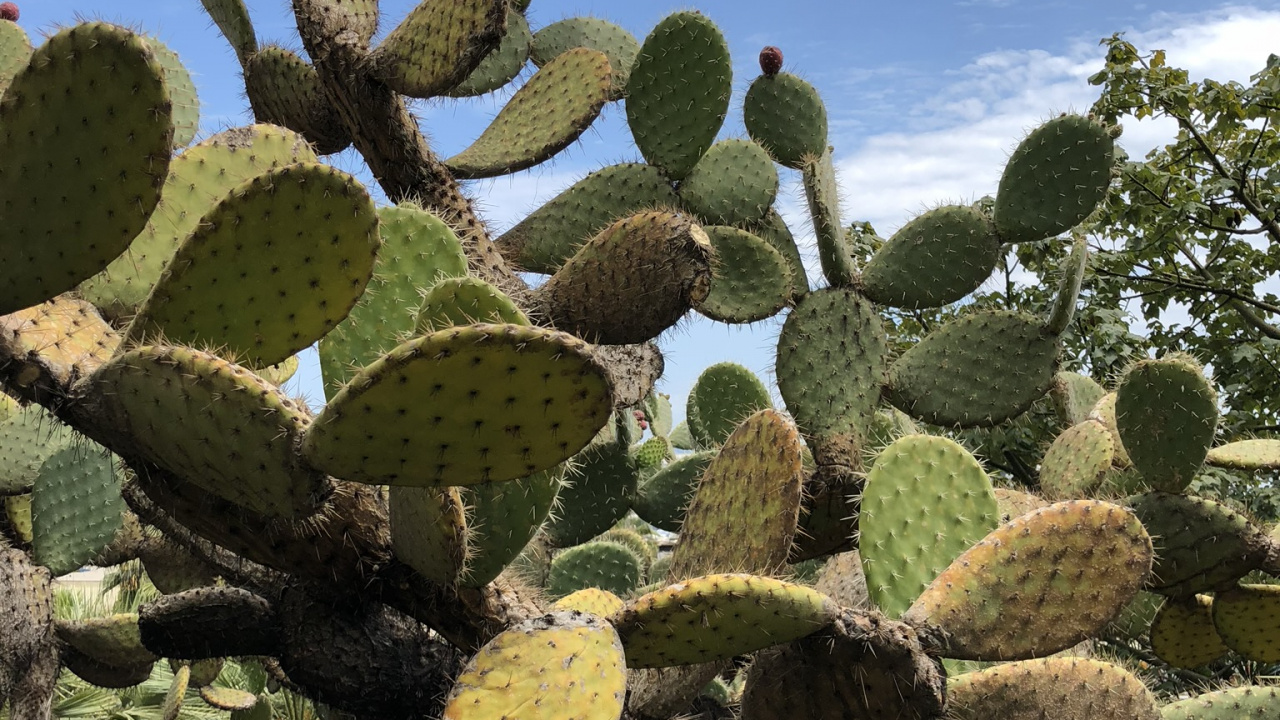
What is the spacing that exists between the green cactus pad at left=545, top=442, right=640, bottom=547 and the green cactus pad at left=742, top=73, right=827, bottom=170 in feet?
3.66

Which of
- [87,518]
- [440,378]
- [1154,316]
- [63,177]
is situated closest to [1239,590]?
[440,378]

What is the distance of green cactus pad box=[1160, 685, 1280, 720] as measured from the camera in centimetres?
228

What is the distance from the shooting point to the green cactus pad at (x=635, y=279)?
2221 mm

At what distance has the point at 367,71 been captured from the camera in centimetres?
259

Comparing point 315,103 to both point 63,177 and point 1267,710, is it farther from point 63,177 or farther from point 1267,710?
point 1267,710

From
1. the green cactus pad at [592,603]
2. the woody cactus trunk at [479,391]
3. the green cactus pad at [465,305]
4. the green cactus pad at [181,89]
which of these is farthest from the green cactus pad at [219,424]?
the green cactus pad at [181,89]

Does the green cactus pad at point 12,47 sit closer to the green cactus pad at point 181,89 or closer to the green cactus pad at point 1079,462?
the green cactus pad at point 181,89

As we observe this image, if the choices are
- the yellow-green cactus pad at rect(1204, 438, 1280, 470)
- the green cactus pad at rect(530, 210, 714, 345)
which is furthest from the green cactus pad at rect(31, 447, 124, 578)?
the yellow-green cactus pad at rect(1204, 438, 1280, 470)

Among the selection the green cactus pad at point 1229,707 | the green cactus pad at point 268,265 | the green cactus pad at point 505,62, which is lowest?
the green cactus pad at point 1229,707

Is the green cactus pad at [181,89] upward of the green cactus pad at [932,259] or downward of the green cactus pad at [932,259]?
upward

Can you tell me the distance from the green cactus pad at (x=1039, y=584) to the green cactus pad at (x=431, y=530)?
733 millimetres

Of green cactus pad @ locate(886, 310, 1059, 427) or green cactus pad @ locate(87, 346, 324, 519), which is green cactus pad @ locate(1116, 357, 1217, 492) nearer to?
green cactus pad @ locate(886, 310, 1059, 427)

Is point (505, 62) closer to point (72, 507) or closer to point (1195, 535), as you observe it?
point (72, 507)

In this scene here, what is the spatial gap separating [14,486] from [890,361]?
2.63 meters
